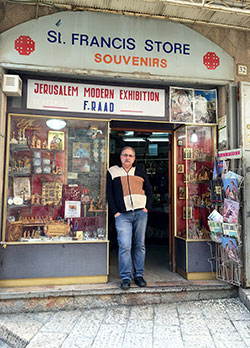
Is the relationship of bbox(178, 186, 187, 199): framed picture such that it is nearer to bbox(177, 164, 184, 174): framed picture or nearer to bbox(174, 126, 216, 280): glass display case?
bbox(174, 126, 216, 280): glass display case

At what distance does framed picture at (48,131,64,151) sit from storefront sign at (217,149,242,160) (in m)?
2.51

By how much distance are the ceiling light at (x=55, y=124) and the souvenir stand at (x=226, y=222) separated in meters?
2.52

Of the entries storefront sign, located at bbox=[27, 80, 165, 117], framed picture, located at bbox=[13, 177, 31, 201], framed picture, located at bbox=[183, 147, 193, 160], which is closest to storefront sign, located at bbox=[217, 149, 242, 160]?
framed picture, located at bbox=[183, 147, 193, 160]

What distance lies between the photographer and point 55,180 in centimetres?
436

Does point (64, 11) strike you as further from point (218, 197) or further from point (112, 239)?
point (112, 239)

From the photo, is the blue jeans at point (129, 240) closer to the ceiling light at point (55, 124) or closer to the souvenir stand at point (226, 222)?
the souvenir stand at point (226, 222)

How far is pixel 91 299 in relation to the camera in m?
3.81

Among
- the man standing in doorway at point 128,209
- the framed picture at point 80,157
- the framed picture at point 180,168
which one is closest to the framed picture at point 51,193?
the framed picture at point 80,157

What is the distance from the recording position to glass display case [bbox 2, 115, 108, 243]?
13.7 feet

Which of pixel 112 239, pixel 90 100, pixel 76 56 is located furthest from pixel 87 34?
pixel 112 239

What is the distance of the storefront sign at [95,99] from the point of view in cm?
424

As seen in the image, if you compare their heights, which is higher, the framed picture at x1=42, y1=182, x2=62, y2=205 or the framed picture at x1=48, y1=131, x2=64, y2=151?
the framed picture at x1=48, y1=131, x2=64, y2=151

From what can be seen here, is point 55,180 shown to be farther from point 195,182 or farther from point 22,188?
point 195,182

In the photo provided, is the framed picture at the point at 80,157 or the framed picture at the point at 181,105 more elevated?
the framed picture at the point at 181,105
